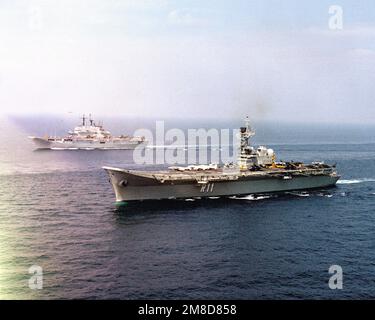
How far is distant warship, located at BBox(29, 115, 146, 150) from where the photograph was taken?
95188 millimetres

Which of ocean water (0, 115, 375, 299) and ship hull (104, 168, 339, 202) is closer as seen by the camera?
ocean water (0, 115, 375, 299)

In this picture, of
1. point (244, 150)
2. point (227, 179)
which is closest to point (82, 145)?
point (244, 150)

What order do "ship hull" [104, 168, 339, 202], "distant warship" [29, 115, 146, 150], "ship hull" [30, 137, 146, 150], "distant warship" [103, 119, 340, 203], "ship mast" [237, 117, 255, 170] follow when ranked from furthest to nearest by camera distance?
"distant warship" [29, 115, 146, 150] → "ship hull" [30, 137, 146, 150] → "ship mast" [237, 117, 255, 170] → "distant warship" [103, 119, 340, 203] → "ship hull" [104, 168, 339, 202]

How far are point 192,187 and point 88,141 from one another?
188ft

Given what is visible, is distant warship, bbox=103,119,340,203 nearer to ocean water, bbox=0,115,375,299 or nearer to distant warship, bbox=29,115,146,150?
ocean water, bbox=0,115,375,299

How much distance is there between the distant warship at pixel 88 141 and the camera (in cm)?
9519

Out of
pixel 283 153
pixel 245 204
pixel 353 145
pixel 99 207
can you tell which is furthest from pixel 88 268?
pixel 353 145

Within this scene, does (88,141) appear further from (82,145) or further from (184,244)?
(184,244)

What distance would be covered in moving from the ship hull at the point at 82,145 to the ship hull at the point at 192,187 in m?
54.4

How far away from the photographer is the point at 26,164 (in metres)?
69.4

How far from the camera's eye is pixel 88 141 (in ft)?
322

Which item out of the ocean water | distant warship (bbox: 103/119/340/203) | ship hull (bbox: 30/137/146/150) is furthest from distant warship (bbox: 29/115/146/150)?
distant warship (bbox: 103/119/340/203)

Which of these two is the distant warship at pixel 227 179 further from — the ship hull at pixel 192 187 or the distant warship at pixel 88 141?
the distant warship at pixel 88 141
